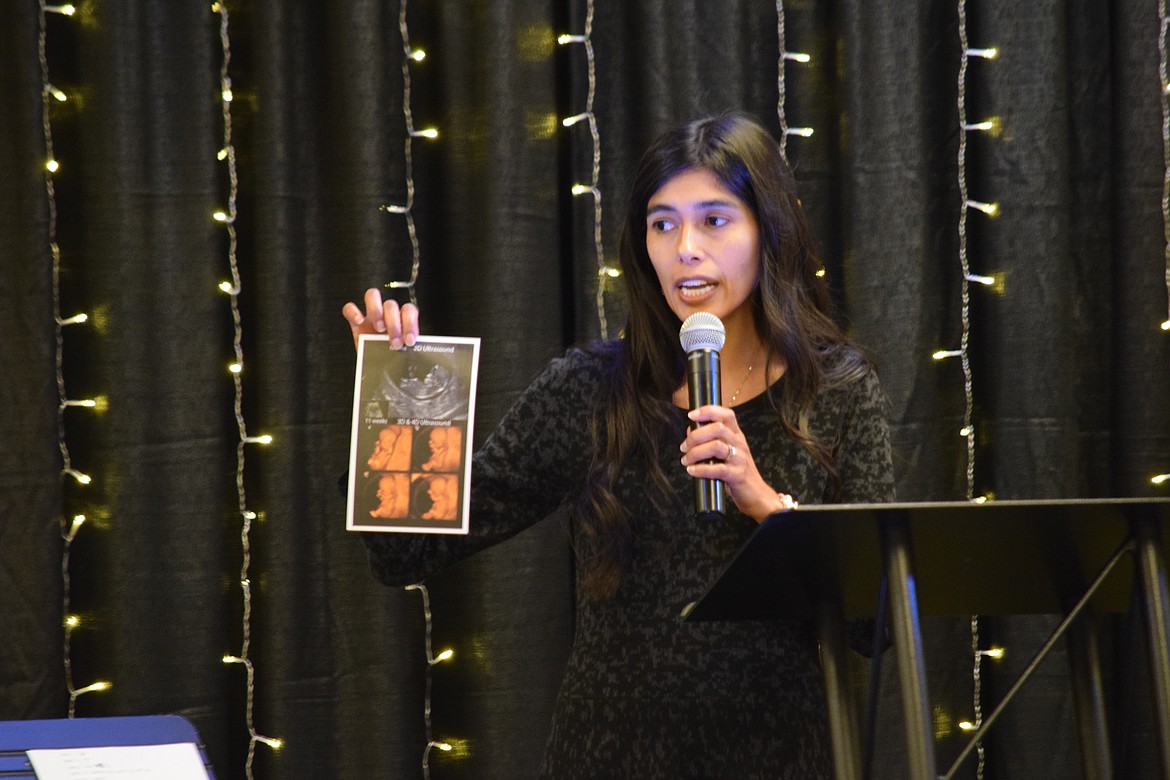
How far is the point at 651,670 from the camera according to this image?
5.11ft

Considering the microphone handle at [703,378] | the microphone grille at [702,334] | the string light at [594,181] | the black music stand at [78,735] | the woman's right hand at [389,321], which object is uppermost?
the string light at [594,181]

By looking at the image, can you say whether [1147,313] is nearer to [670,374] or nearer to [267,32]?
[670,374]

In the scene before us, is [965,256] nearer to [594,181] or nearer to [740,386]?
[594,181]

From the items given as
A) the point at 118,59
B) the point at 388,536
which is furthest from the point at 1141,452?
the point at 118,59

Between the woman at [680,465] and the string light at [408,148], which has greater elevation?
the string light at [408,148]

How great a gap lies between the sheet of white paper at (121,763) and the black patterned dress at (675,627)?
19.1 inches

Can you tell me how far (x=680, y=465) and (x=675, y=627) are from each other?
211mm

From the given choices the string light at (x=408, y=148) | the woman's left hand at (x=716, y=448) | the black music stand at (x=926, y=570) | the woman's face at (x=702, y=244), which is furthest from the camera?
the string light at (x=408, y=148)

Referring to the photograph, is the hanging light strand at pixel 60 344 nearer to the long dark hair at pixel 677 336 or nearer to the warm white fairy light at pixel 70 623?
the warm white fairy light at pixel 70 623

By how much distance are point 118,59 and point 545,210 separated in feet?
2.84

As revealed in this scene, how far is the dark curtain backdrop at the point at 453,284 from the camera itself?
7.88ft

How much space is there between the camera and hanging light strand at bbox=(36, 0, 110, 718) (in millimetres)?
2381

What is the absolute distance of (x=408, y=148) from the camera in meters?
2.50

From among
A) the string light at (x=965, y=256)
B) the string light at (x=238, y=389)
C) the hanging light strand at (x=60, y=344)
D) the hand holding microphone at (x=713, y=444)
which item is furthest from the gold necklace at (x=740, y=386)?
the hanging light strand at (x=60, y=344)
